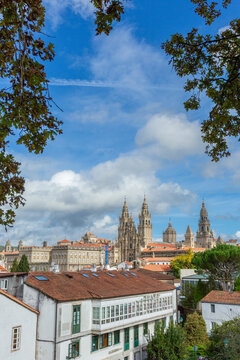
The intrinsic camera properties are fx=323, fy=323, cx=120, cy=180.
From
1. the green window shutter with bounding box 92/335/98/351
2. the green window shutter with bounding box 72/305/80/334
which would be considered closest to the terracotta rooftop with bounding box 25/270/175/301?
the green window shutter with bounding box 72/305/80/334

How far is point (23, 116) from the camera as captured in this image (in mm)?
5891

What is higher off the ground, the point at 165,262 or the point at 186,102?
the point at 186,102

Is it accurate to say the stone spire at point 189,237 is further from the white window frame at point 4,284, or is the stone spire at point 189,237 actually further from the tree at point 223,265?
the white window frame at point 4,284

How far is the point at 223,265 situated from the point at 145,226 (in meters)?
132

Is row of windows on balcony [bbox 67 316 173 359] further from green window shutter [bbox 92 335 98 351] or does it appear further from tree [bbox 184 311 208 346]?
tree [bbox 184 311 208 346]

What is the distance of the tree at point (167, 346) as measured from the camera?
2480 cm

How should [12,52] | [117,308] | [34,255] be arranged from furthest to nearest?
[34,255] < [117,308] < [12,52]

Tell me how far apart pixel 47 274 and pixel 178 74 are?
71.1ft

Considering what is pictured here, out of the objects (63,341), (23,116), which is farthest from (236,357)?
(23,116)

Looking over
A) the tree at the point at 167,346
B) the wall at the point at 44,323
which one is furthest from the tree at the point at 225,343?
the wall at the point at 44,323

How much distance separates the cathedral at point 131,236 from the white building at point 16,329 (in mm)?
133459

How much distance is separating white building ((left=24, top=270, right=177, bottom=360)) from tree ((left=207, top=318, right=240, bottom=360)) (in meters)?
5.66

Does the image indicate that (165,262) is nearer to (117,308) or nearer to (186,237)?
(186,237)

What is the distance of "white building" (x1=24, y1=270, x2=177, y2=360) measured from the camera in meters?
21.5
